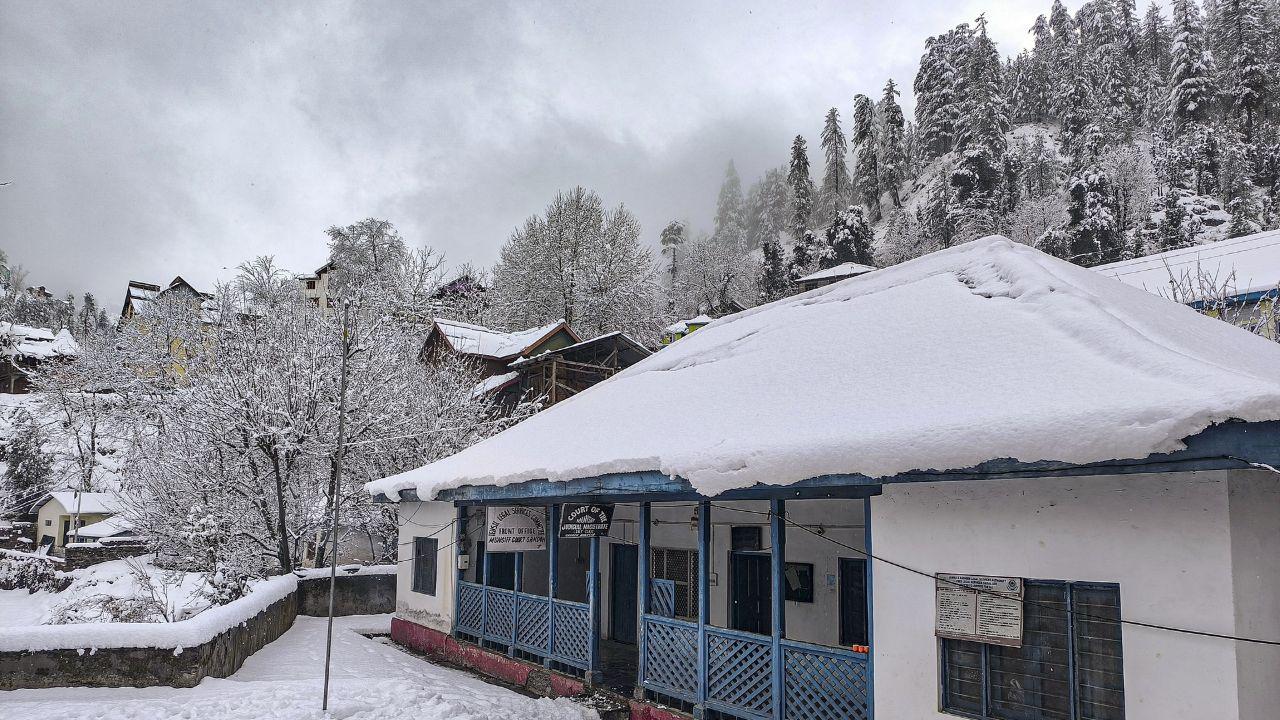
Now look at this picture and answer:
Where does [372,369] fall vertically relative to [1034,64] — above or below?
below

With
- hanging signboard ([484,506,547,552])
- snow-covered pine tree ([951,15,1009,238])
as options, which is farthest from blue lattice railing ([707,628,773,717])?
snow-covered pine tree ([951,15,1009,238])

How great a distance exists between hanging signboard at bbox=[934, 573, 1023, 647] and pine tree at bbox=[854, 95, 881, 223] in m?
78.2

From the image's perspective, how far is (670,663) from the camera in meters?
9.03

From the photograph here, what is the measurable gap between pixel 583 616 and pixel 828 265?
51.3 m

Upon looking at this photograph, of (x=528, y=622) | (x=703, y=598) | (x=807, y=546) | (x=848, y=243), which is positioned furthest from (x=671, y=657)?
(x=848, y=243)

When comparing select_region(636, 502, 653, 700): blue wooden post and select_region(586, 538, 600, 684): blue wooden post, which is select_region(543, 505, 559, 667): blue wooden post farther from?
select_region(636, 502, 653, 700): blue wooden post

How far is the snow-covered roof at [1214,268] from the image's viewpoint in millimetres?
19656

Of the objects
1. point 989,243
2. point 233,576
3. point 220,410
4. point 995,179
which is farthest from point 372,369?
point 995,179

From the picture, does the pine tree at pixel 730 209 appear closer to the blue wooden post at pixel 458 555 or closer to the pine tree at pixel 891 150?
the pine tree at pixel 891 150

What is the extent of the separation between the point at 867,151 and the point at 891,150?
341cm

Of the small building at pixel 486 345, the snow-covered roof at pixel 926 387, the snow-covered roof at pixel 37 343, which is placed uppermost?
the snow-covered roof at pixel 37 343

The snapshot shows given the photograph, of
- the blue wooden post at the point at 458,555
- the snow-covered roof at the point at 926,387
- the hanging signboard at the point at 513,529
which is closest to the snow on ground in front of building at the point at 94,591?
the blue wooden post at the point at 458,555

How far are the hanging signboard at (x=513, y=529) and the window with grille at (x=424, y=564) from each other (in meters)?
3.07

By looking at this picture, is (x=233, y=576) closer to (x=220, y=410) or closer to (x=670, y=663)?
(x=220, y=410)
